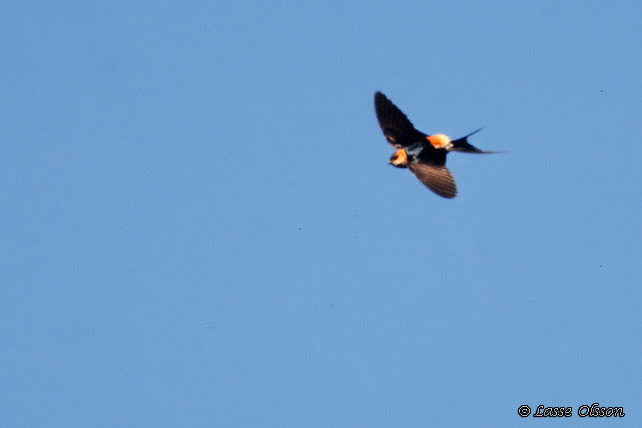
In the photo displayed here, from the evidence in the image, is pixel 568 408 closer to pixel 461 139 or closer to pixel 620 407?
pixel 620 407

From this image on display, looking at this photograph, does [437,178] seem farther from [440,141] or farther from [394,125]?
[394,125]

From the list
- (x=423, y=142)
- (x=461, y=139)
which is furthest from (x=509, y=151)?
(x=423, y=142)

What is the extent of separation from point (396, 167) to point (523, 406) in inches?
117

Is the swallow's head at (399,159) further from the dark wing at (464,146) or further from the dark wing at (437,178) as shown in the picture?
the dark wing at (464,146)

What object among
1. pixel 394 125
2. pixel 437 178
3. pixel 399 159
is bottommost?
pixel 437 178

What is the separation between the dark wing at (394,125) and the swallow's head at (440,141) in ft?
0.38

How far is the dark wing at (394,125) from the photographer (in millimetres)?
9391

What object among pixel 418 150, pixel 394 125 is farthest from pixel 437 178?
pixel 394 125

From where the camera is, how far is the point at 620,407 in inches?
336

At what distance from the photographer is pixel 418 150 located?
948 centimetres

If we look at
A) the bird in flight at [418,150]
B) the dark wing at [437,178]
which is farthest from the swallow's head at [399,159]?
the dark wing at [437,178]

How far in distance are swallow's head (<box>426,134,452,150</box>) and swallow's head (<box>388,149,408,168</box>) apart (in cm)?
34

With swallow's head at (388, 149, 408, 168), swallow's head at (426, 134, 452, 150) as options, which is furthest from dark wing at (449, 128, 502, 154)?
swallow's head at (388, 149, 408, 168)

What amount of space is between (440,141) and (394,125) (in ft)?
1.98
